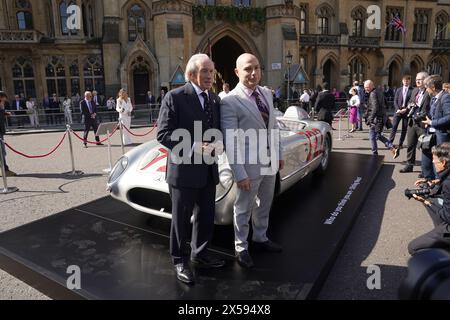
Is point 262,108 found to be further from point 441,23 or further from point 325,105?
point 441,23

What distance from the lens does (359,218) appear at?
4.48 meters

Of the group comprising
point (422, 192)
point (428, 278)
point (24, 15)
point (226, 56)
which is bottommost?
point (422, 192)

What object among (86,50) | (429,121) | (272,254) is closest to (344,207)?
(272,254)

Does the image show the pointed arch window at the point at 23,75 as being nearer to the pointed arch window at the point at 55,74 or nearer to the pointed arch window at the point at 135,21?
the pointed arch window at the point at 55,74

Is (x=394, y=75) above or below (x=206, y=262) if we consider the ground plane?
above

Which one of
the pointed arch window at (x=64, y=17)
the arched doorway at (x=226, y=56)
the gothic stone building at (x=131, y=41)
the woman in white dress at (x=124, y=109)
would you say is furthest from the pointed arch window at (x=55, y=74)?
the woman in white dress at (x=124, y=109)

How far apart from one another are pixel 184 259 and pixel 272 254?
89cm

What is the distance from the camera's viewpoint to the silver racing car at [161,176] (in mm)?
3386

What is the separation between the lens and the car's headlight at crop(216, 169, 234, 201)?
132 inches

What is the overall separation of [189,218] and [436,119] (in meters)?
4.45

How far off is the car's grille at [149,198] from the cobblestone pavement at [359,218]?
1286 mm

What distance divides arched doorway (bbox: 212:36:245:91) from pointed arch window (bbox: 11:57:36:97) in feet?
41.0

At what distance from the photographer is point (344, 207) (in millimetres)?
4449

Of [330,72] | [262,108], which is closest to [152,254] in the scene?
[262,108]
